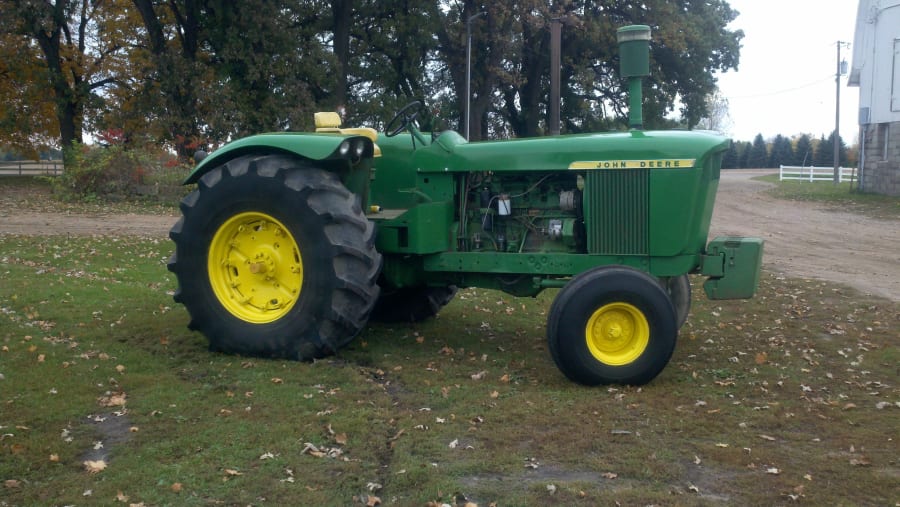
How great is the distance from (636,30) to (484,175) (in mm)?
1707

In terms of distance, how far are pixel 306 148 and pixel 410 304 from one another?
2.13 meters

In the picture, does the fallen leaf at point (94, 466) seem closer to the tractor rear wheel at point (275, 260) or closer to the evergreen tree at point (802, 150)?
the tractor rear wheel at point (275, 260)

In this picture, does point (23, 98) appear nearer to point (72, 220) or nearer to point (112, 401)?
point (72, 220)

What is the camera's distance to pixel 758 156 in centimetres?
7219

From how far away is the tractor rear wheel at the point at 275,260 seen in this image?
6496 mm

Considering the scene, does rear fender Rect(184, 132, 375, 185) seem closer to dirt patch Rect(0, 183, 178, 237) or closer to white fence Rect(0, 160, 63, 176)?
dirt patch Rect(0, 183, 178, 237)

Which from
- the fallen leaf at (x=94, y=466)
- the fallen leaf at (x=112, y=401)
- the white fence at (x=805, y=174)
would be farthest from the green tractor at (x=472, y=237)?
the white fence at (x=805, y=174)

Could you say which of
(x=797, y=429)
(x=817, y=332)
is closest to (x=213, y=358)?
(x=797, y=429)

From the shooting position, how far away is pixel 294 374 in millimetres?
6230

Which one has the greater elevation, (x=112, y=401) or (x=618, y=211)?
(x=618, y=211)

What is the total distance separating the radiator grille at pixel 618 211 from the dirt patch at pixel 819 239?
541 centimetres

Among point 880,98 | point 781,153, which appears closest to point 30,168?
point 880,98

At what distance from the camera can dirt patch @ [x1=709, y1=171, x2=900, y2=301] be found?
12646 mm

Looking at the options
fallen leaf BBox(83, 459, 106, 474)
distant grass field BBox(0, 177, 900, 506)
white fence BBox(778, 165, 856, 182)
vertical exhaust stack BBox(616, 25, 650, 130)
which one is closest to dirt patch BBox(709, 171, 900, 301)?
distant grass field BBox(0, 177, 900, 506)
